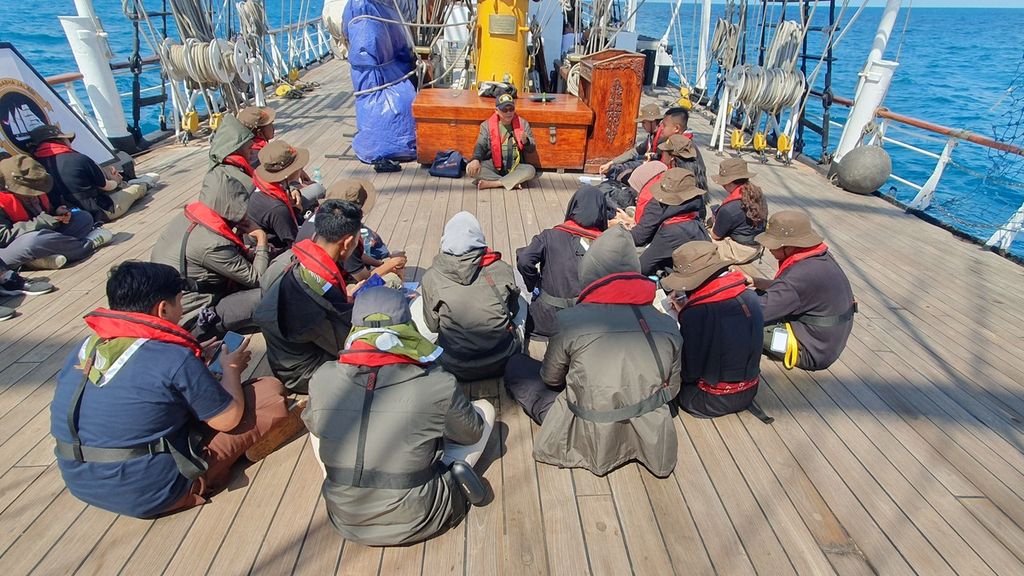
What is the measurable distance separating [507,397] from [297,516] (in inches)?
46.0

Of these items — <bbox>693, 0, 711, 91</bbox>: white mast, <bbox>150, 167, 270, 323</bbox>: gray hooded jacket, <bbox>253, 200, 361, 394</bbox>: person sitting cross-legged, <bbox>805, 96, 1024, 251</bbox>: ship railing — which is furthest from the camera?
<bbox>693, 0, 711, 91</bbox>: white mast

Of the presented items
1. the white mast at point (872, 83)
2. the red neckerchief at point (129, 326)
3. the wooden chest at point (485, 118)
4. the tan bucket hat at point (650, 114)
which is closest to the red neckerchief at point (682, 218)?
the tan bucket hat at point (650, 114)

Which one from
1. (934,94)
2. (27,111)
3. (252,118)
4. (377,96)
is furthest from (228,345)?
(934,94)

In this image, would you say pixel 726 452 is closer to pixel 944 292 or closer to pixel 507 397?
pixel 507 397

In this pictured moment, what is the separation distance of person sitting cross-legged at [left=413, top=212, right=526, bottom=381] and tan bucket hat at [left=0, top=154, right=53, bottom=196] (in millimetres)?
3499

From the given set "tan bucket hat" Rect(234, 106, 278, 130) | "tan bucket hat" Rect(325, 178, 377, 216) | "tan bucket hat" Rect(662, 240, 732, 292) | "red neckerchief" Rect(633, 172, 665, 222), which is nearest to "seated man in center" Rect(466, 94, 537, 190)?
"red neckerchief" Rect(633, 172, 665, 222)

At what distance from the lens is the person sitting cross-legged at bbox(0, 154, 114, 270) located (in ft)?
12.7

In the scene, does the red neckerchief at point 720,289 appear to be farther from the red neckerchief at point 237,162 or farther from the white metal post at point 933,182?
the white metal post at point 933,182

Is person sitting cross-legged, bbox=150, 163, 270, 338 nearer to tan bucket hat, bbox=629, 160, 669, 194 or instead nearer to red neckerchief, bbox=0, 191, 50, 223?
red neckerchief, bbox=0, 191, 50, 223

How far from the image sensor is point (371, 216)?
509 cm

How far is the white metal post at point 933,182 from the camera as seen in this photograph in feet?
18.0

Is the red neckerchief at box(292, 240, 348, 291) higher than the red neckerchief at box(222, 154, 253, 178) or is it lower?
lower

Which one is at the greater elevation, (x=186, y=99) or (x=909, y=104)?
(x=186, y=99)

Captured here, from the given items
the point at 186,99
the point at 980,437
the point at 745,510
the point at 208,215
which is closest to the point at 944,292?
the point at 980,437
